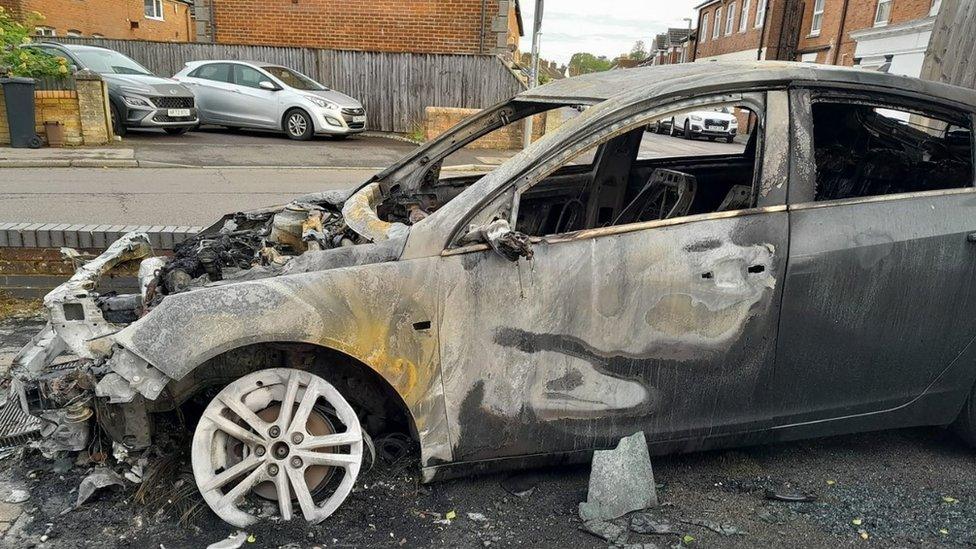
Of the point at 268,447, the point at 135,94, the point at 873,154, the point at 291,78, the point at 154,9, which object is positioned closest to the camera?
the point at 268,447

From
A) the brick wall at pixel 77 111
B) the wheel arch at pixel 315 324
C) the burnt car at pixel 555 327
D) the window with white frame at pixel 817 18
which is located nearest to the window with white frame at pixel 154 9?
the brick wall at pixel 77 111

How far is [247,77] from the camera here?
15.0m

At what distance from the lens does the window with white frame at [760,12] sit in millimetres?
33259

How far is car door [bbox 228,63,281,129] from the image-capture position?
1486 centimetres

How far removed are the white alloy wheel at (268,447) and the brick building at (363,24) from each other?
16559 mm

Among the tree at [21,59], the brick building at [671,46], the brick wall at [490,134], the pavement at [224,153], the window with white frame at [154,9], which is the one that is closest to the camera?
the pavement at [224,153]

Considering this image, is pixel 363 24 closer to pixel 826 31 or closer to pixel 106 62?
pixel 106 62

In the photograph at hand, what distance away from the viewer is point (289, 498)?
2777 mm

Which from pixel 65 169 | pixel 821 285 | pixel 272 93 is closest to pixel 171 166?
pixel 65 169

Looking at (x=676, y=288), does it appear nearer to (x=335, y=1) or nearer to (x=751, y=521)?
(x=751, y=521)

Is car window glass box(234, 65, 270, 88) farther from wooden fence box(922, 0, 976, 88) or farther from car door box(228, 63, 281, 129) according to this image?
wooden fence box(922, 0, 976, 88)

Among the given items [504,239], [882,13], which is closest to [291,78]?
[504,239]

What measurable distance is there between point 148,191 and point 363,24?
418 inches

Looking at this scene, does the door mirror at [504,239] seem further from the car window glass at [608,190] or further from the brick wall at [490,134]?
the brick wall at [490,134]
